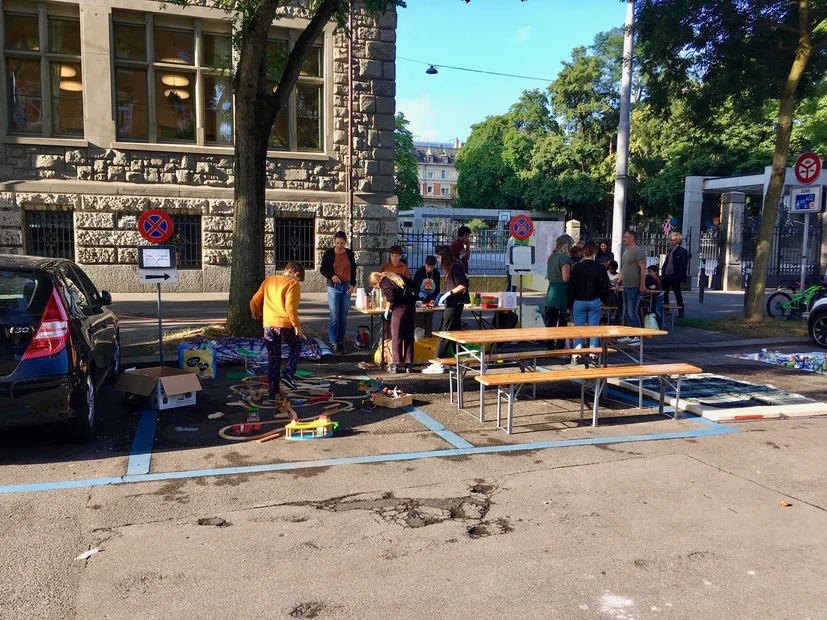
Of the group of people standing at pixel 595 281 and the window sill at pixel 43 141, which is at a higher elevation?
the window sill at pixel 43 141

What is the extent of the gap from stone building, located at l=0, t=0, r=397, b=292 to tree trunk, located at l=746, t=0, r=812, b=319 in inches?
368

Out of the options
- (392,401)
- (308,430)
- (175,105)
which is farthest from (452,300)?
(175,105)

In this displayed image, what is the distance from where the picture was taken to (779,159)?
1398cm

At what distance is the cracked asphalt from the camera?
3.57 meters

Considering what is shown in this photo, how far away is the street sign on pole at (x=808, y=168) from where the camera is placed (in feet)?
43.9

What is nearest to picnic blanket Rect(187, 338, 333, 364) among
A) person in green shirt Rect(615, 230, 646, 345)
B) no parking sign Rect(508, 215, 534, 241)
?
no parking sign Rect(508, 215, 534, 241)

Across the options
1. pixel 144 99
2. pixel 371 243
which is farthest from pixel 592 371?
pixel 144 99

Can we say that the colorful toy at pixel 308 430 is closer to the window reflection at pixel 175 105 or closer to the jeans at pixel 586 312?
the jeans at pixel 586 312

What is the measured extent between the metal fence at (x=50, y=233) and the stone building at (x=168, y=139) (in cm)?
3

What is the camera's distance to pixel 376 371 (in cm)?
1004

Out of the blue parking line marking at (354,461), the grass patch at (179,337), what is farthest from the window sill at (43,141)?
the blue parking line marking at (354,461)

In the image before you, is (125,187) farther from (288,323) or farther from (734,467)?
(734,467)

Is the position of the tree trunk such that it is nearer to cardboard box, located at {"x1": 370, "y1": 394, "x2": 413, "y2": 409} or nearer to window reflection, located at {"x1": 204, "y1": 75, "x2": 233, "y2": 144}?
cardboard box, located at {"x1": 370, "y1": 394, "x2": 413, "y2": 409}

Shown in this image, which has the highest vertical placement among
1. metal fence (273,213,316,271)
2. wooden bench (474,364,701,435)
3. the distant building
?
the distant building
